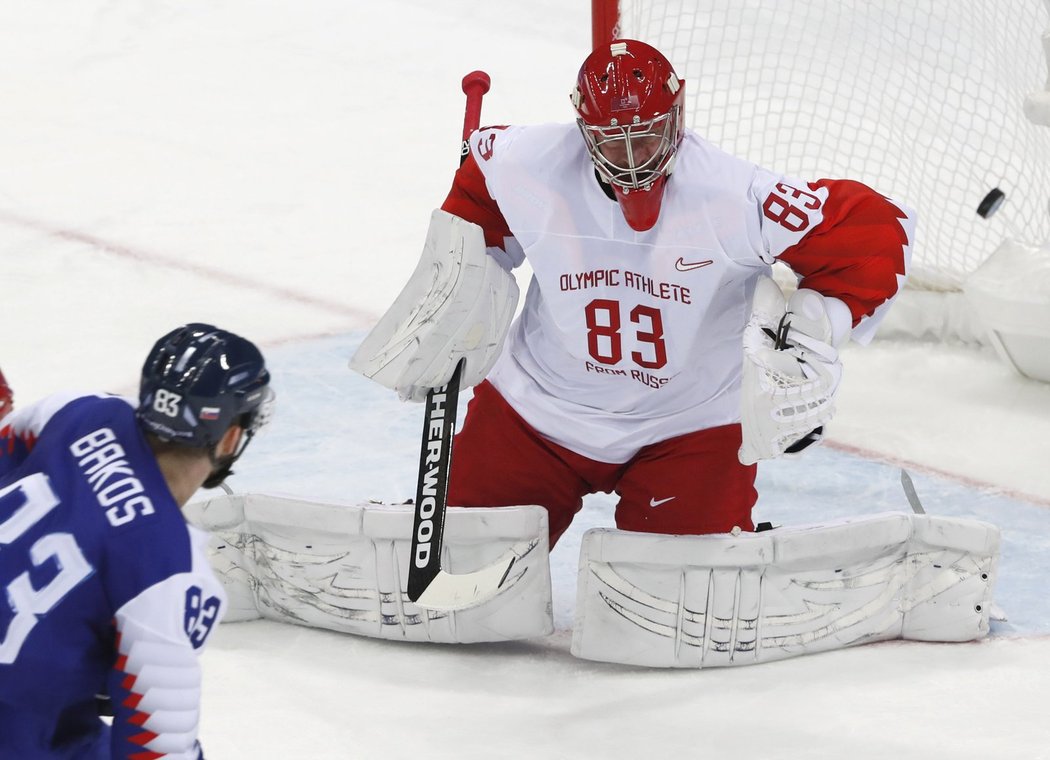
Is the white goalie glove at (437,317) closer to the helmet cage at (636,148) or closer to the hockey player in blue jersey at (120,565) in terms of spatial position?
the helmet cage at (636,148)

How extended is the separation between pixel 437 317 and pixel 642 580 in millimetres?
553

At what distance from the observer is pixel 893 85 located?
4.62 m

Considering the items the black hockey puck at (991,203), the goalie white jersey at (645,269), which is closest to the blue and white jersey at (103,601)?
the goalie white jersey at (645,269)

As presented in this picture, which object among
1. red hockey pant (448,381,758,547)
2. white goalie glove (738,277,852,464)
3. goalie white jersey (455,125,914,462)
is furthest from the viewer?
red hockey pant (448,381,758,547)

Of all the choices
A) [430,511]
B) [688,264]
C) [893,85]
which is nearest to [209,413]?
[430,511]

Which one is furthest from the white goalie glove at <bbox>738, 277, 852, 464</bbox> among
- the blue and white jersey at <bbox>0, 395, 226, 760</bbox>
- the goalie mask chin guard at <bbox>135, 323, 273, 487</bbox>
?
the blue and white jersey at <bbox>0, 395, 226, 760</bbox>

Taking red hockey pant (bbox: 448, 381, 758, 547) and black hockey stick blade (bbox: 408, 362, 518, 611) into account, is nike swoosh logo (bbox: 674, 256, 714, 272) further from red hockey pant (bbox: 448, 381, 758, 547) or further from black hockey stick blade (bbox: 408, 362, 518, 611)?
black hockey stick blade (bbox: 408, 362, 518, 611)

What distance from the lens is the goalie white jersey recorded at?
2568 millimetres

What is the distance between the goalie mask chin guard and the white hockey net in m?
2.58

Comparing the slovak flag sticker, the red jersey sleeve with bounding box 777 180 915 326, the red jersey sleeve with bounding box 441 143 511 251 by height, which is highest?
the slovak flag sticker

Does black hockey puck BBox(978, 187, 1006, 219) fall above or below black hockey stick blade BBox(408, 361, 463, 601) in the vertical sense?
above

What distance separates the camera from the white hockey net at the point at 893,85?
14.1 feet

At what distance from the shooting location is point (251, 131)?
6469 mm

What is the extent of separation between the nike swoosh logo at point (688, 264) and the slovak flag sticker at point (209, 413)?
1106 mm
